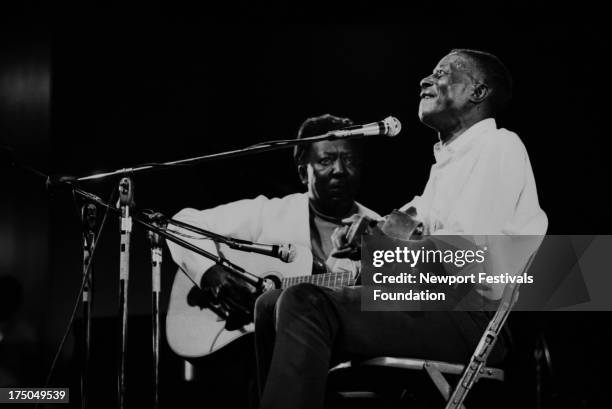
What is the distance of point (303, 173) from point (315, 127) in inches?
9.0

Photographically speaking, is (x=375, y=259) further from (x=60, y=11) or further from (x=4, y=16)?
(x=4, y=16)

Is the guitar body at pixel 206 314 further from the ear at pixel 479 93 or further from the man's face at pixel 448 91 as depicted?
the ear at pixel 479 93

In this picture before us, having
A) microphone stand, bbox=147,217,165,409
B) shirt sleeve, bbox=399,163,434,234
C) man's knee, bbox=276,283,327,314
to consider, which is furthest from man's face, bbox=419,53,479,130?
microphone stand, bbox=147,217,165,409

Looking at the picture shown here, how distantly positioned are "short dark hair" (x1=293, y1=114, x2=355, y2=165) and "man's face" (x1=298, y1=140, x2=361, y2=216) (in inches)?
1.8

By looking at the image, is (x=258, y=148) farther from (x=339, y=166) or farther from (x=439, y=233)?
(x=339, y=166)

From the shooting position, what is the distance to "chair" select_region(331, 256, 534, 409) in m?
1.84

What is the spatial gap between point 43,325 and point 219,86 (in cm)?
145

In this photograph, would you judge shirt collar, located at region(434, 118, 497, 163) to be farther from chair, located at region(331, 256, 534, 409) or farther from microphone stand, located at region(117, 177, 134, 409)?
microphone stand, located at region(117, 177, 134, 409)

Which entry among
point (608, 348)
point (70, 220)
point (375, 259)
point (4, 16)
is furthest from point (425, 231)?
point (4, 16)

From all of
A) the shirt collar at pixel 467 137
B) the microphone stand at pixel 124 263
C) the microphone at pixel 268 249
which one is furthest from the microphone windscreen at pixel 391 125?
the microphone stand at pixel 124 263

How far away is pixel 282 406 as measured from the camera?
174 cm

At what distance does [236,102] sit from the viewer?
129 inches

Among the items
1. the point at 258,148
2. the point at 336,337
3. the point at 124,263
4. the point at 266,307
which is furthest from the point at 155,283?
the point at 336,337

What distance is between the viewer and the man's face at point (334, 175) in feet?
9.97
